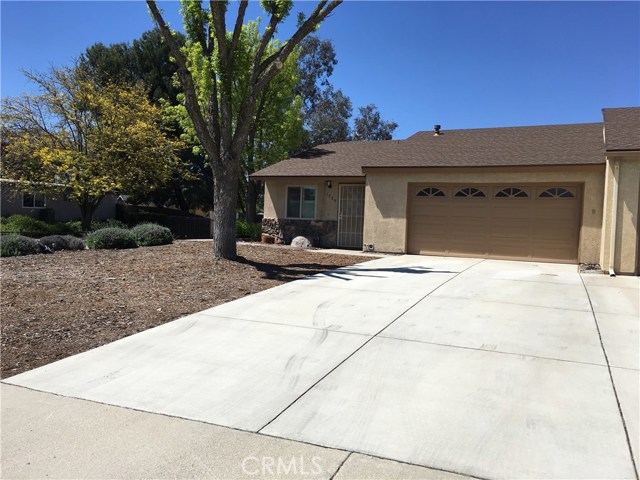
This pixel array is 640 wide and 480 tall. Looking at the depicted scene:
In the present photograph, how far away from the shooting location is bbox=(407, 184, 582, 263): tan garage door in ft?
46.1

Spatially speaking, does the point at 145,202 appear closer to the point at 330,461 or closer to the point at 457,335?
the point at 457,335

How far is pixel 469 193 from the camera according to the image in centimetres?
1520

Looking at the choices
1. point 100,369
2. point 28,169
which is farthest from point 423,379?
point 28,169

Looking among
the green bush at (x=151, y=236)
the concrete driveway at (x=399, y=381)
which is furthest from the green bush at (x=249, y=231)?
the concrete driveway at (x=399, y=381)

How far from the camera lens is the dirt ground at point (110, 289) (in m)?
6.14

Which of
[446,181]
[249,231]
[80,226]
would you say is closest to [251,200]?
[249,231]

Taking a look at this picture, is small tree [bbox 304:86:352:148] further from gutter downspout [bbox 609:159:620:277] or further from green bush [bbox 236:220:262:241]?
gutter downspout [bbox 609:159:620:277]

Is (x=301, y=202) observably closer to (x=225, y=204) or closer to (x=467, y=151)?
(x=467, y=151)

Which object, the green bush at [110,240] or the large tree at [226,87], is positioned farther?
the green bush at [110,240]

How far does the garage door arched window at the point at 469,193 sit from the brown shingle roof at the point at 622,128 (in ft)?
11.8

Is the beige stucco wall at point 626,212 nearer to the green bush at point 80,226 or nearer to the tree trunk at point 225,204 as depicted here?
the tree trunk at point 225,204

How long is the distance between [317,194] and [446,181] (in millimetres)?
5405

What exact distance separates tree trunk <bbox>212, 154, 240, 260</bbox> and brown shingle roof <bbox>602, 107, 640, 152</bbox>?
30.0ft

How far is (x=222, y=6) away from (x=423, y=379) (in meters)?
9.93
